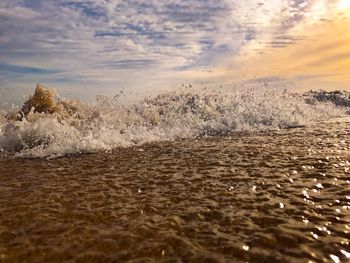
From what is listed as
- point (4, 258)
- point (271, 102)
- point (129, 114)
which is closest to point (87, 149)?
point (129, 114)

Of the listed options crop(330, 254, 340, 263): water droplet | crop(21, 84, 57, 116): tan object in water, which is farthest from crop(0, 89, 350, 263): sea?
crop(21, 84, 57, 116): tan object in water

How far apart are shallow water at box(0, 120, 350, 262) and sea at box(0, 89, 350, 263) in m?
0.01

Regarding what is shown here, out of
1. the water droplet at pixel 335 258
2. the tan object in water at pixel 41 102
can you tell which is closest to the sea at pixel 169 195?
the water droplet at pixel 335 258

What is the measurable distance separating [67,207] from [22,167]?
10.1 feet

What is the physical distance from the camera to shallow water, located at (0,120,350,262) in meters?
3.32

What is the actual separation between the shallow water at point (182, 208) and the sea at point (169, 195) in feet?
0.04

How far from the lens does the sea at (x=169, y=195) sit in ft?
11.0

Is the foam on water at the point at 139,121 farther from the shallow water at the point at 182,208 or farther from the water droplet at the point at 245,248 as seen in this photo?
the water droplet at the point at 245,248

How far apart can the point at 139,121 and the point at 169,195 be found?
7.61m

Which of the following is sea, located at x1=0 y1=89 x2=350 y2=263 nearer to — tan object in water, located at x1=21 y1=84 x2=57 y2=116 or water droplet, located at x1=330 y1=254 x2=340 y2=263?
water droplet, located at x1=330 y1=254 x2=340 y2=263

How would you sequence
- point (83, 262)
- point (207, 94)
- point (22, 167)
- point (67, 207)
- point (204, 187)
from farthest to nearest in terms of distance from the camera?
point (207, 94) < point (22, 167) < point (204, 187) < point (67, 207) < point (83, 262)

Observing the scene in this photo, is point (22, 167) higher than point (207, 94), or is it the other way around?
point (207, 94)

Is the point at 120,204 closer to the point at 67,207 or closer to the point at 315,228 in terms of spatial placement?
the point at 67,207

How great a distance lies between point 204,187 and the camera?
518 cm
